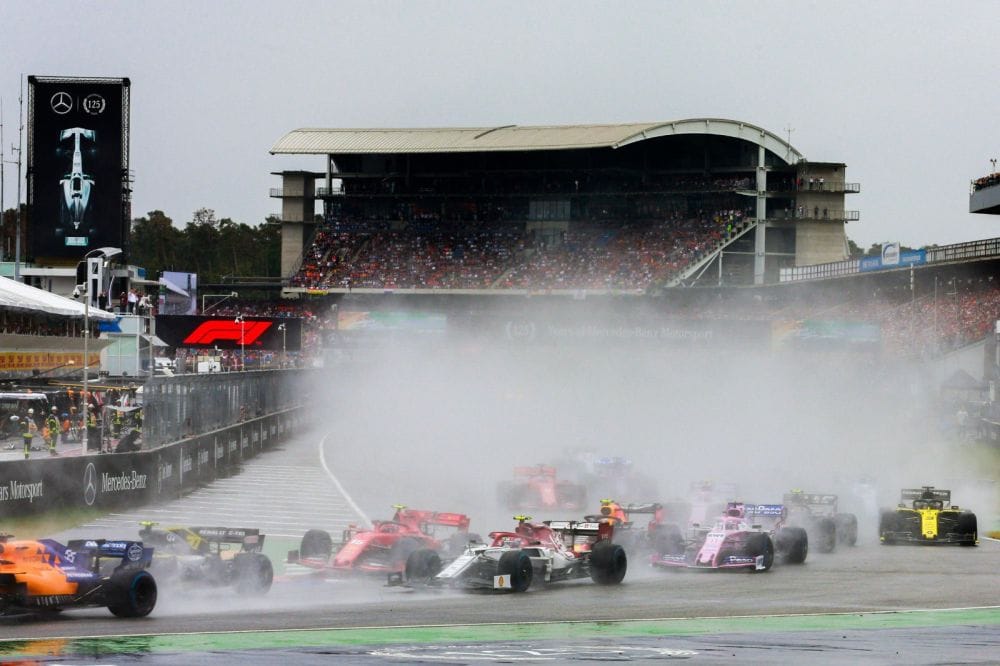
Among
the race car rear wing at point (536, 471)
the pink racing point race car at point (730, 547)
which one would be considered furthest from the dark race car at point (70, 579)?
the race car rear wing at point (536, 471)

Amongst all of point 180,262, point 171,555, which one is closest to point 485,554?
point 171,555

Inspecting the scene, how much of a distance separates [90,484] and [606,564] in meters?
9.28

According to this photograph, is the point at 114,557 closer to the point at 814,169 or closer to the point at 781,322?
the point at 781,322

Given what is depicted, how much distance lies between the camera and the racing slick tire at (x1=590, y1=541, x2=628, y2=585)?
1922 centimetres

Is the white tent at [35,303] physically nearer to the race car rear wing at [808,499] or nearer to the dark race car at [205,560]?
the race car rear wing at [808,499]

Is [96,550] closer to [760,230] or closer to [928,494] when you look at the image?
[928,494]

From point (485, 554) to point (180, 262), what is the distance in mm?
142674

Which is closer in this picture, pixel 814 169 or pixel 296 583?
pixel 296 583

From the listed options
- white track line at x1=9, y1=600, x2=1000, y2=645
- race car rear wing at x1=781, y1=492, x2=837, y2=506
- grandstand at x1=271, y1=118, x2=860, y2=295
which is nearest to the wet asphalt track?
white track line at x1=9, y1=600, x2=1000, y2=645

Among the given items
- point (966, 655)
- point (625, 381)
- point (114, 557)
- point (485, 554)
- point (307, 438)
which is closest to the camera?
point (966, 655)

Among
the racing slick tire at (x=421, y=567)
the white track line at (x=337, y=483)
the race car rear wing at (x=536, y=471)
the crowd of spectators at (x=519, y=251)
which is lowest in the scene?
the white track line at (x=337, y=483)

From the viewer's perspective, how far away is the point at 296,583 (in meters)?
18.7

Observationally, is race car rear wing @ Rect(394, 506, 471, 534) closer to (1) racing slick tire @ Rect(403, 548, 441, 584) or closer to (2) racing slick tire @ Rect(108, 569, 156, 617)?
(1) racing slick tire @ Rect(403, 548, 441, 584)

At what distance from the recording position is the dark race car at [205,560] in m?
16.5
